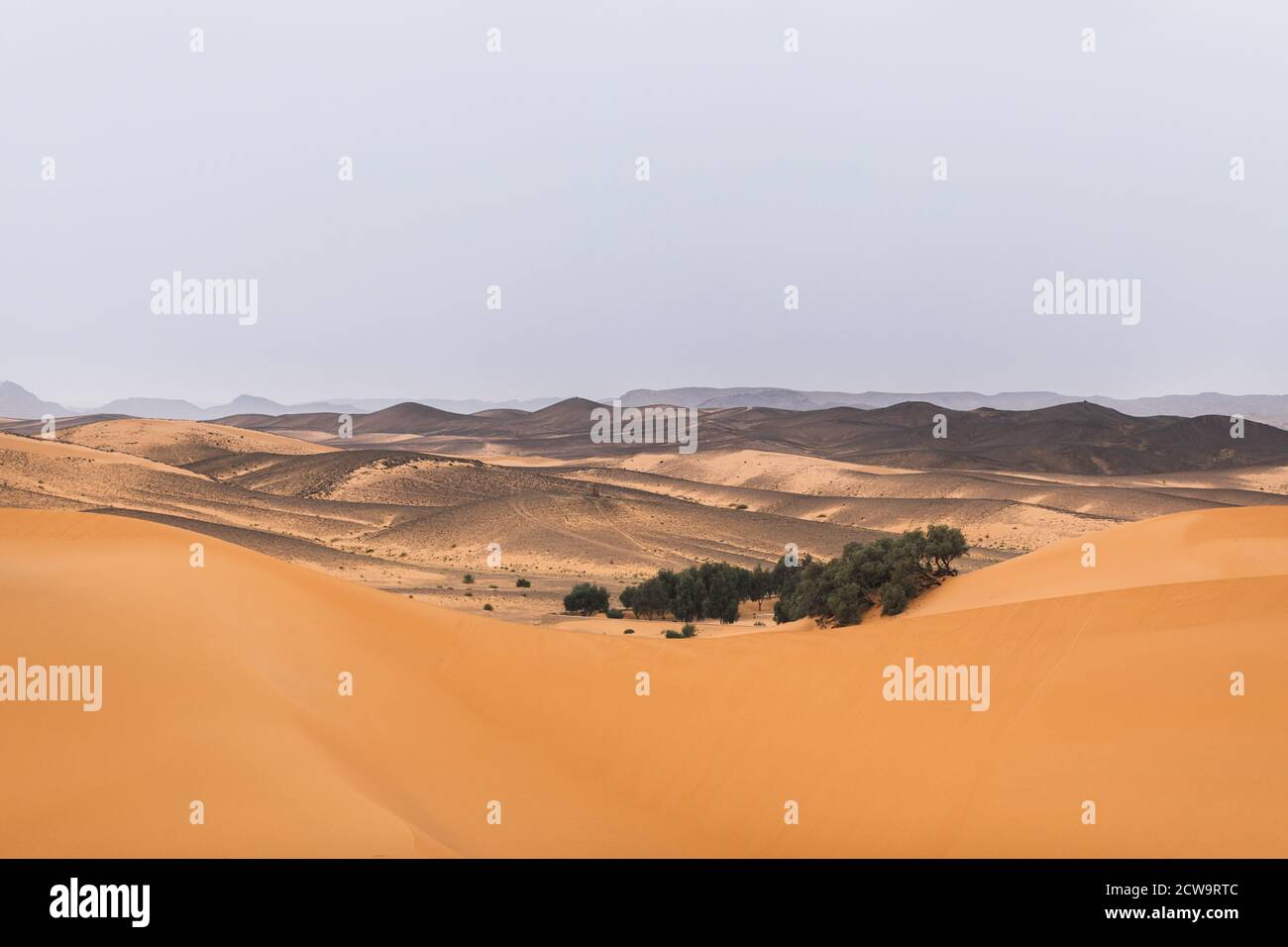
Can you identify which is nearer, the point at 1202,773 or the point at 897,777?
the point at 1202,773

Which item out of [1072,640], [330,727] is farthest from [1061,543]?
[330,727]

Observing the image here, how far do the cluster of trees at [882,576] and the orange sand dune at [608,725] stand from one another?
3.96 m

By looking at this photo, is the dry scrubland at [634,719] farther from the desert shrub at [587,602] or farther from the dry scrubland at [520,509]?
the dry scrubland at [520,509]

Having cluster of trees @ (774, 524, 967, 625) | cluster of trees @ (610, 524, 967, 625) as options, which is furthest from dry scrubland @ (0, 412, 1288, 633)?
cluster of trees @ (774, 524, 967, 625)

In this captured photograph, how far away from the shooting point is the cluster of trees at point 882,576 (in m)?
21.6

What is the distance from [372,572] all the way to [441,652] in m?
24.7

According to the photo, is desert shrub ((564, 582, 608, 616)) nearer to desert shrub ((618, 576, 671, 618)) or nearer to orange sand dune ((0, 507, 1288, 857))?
desert shrub ((618, 576, 671, 618))

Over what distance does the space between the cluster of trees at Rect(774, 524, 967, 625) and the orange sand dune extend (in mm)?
3961

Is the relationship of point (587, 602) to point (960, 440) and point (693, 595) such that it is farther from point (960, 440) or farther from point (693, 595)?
point (960, 440)

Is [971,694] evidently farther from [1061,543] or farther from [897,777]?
[1061,543]

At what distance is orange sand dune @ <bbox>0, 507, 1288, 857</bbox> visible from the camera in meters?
9.76

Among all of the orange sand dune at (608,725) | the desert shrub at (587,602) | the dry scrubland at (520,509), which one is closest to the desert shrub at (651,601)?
the desert shrub at (587,602)

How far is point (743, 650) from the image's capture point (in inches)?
642

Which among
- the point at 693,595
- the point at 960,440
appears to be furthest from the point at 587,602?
the point at 960,440
